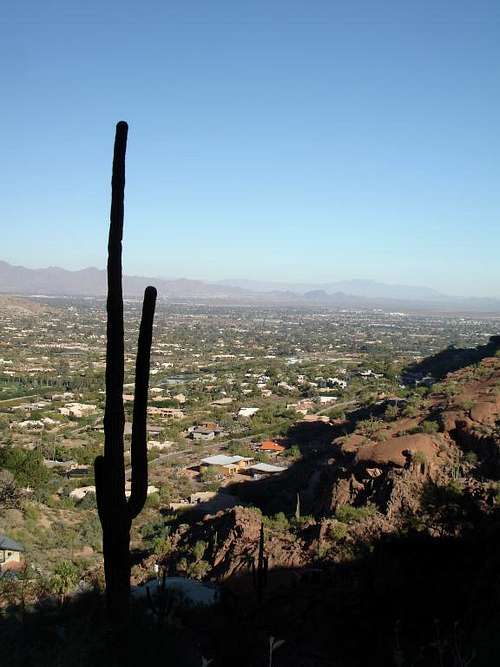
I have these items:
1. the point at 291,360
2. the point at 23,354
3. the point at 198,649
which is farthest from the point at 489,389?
the point at 23,354

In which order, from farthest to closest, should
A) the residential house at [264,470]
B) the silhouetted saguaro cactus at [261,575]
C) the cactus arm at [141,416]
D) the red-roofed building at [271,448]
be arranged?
the red-roofed building at [271,448], the residential house at [264,470], the silhouetted saguaro cactus at [261,575], the cactus arm at [141,416]

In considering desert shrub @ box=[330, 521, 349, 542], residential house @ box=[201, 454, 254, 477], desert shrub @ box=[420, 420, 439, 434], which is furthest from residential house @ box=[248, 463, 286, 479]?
desert shrub @ box=[330, 521, 349, 542]

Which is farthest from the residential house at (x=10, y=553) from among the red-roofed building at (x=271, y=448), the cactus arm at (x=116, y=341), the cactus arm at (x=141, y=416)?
the red-roofed building at (x=271, y=448)

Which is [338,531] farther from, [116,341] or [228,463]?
[228,463]

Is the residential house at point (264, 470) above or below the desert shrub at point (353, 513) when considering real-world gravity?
below

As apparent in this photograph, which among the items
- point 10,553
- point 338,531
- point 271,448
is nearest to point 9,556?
point 10,553

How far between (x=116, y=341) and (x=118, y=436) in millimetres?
1113

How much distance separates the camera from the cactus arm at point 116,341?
7035mm

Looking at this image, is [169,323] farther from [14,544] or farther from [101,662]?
[101,662]

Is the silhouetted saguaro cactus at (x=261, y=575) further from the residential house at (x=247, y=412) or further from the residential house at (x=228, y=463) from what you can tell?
the residential house at (x=247, y=412)

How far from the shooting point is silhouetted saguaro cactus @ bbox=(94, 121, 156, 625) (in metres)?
7.00

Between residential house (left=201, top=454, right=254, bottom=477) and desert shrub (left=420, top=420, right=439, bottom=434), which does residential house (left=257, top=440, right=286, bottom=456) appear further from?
desert shrub (left=420, top=420, right=439, bottom=434)

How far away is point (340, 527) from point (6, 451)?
14.9m

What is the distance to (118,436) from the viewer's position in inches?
278
